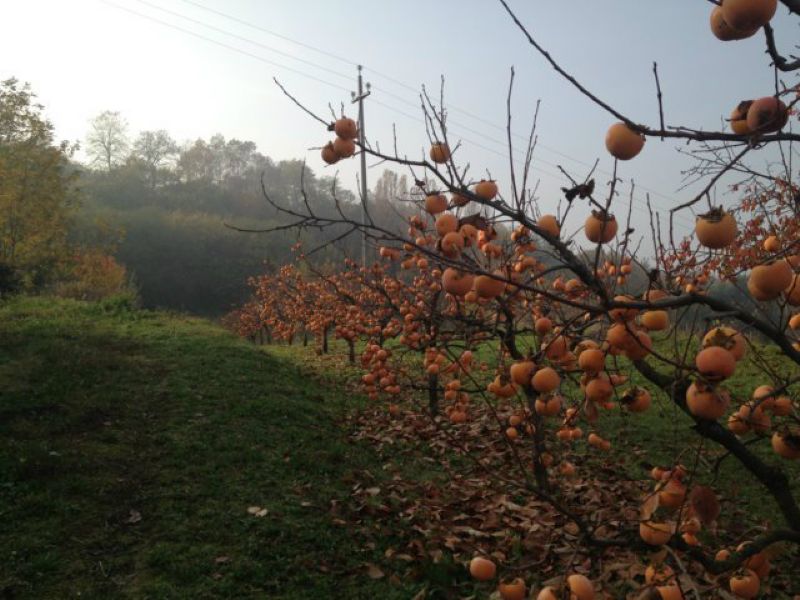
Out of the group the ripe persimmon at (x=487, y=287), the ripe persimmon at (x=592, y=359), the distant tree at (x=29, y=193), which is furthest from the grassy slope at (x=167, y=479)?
the distant tree at (x=29, y=193)

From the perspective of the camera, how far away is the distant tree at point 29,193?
48.7ft

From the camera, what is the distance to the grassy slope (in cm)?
334

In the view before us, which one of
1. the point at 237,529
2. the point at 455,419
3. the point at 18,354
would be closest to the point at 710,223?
the point at 455,419

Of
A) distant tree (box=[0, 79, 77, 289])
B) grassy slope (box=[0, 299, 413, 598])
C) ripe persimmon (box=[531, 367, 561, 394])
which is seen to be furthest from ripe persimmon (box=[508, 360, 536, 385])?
distant tree (box=[0, 79, 77, 289])

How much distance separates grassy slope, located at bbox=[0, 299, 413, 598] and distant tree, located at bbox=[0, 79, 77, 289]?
8.20 metres

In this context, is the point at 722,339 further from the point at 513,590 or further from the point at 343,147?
the point at 343,147

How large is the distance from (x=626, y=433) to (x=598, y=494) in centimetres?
200

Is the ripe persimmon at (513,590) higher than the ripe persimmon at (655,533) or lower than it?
lower

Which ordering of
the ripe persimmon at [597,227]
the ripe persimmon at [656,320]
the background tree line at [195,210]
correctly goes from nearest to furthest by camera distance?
the ripe persimmon at [597,227], the ripe persimmon at [656,320], the background tree line at [195,210]

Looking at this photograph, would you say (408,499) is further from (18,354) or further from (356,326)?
(18,354)

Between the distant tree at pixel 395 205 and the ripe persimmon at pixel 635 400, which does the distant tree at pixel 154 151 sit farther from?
the ripe persimmon at pixel 635 400

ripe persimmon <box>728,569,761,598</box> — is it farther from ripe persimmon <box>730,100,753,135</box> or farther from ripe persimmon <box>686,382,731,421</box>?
ripe persimmon <box>730,100,753,135</box>

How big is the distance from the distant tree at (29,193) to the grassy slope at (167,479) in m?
8.20

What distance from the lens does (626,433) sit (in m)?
6.23
